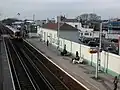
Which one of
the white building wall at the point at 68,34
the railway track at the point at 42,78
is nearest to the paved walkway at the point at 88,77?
the railway track at the point at 42,78

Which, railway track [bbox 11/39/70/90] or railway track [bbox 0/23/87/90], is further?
railway track [bbox 11/39/70/90]

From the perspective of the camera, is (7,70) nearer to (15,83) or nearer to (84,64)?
(15,83)

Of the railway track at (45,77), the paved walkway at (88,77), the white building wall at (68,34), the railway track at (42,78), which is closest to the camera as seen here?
the paved walkway at (88,77)

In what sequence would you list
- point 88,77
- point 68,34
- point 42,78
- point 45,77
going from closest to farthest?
1. point 88,77
2. point 42,78
3. point 45,77
4. point 68,34

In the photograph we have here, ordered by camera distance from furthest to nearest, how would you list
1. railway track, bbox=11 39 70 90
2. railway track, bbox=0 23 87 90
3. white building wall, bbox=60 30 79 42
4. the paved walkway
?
white building wall, bbox=60 30 79 42 < railway track, bbox=11 39 70 90 < railway track, bbox=0 23 87 90 < the paved walkway

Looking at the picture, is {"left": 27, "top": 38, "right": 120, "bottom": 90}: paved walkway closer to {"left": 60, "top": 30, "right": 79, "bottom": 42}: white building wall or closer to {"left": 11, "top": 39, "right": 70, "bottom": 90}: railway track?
{"left": 11, "top": 39, "right": 70, "bottom": 90}: railway track

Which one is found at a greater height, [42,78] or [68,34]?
[68,34]

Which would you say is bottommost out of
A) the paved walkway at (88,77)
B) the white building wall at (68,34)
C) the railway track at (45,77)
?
the railway track at (45,77)

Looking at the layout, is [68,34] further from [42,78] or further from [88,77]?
[88,77]

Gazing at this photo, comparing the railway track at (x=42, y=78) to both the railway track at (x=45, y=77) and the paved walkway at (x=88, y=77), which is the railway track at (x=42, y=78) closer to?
the railway track at (x=45, y=77)

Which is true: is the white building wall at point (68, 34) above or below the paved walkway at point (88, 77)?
above

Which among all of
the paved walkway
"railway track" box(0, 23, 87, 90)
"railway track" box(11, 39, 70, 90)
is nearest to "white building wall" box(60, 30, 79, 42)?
"railway track" box(11, 39, 70, 90)

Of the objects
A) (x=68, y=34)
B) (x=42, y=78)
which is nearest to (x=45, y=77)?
(x=42, y=78)

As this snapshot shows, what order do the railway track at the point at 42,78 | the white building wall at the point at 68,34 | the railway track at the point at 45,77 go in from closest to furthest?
the railway track at the point at 42,78
the railway track at the point at 45,77
the white building wall at the point at 68,34
